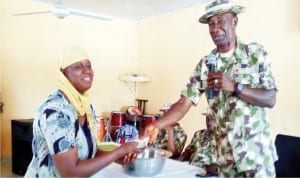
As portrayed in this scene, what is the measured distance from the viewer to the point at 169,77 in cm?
591

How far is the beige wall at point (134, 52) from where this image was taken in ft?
13.5

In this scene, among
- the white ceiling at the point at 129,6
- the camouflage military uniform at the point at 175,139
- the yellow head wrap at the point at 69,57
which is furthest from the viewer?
the white ceiling at the point at 129,6

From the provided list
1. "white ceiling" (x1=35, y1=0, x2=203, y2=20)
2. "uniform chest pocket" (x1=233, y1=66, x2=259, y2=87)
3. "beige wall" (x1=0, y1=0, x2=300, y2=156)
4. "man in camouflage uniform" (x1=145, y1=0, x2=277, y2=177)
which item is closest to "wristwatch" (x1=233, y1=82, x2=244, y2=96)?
"man in camouflage uniform" (x1=145, y1=0, x2=277, y2=177)

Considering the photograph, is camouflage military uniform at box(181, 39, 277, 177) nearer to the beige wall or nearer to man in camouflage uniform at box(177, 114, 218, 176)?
man in camouflage uniform at box(177, 114, 218, 176)

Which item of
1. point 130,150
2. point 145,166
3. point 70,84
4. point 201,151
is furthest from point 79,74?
point 201,151

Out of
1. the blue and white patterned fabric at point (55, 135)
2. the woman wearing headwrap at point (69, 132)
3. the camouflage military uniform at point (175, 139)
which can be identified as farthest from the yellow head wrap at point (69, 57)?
the camouflage military uniform at point (175, 139)

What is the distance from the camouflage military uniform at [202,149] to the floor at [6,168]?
272 cm

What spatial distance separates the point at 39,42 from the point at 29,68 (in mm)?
473

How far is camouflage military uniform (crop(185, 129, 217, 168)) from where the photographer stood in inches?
112

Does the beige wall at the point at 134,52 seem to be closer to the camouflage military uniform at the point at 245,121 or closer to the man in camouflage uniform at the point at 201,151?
the man in camouflage uniform at the point at 201,151

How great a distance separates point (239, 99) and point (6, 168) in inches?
175

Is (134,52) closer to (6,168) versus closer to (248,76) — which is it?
(6,168)

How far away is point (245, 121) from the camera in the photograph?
5.16 feet

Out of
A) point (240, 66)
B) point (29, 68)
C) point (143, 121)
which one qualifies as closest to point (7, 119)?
point (29, 68)
